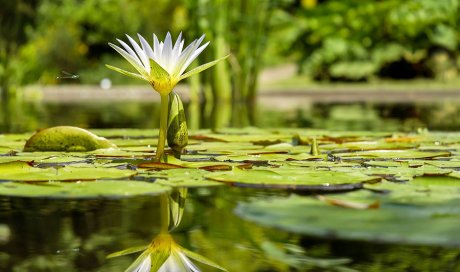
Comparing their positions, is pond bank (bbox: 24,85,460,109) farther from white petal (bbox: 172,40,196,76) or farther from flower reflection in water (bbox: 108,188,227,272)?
Answer: flower reflection in water (bbox: 108,188,227,272)

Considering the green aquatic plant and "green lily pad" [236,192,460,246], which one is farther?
the green aquatic plant

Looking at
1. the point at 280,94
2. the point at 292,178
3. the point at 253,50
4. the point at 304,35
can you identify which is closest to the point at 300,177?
the point at 292,178

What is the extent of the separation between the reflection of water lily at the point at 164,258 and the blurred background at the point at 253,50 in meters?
8.71

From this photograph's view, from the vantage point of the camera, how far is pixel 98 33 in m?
18.2

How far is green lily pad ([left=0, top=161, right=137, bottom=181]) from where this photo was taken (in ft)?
9.28

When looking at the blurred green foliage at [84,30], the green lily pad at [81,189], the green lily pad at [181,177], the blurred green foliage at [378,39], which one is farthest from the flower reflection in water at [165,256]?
the blurred green foliage at [84,30]

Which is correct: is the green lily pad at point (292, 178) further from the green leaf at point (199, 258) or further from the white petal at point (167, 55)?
the green leaf at point (199, 258)

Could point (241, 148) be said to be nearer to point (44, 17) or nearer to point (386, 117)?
point (386, 117)

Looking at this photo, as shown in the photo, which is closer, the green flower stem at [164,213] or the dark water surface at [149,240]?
the dark water surface at [149,240]

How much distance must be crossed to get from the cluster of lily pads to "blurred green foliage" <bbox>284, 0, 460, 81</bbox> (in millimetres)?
11507

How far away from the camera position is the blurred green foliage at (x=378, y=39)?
15.7m

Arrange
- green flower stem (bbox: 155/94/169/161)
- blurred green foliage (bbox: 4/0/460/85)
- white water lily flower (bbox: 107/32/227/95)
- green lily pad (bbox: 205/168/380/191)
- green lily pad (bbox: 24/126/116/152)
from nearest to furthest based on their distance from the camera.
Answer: green lily pad (bbox: 205/168/380/191)
white water lily flower (bbox: 107/32/227/95)
green flower stem (bbox: 155/94/169/161)
green lily pad (bbox: 24/126/116/152)
blurred green foliage (bbox: 4/0/460/85)

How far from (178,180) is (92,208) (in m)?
0.50

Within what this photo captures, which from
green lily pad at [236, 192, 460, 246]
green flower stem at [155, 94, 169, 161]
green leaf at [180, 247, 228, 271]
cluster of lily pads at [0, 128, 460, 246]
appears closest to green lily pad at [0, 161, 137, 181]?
cluster of lily pads at [0, 128, 460, 246]
